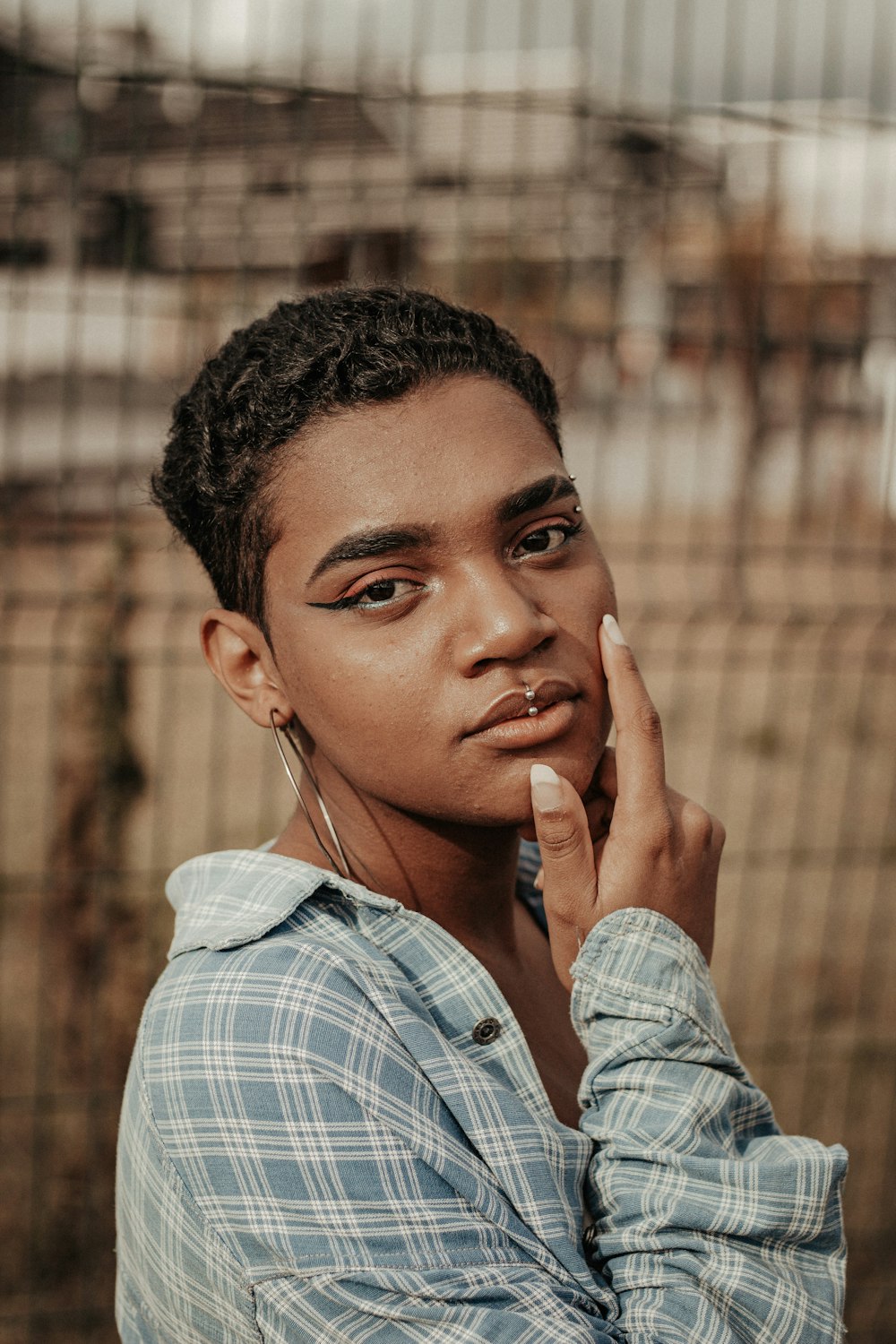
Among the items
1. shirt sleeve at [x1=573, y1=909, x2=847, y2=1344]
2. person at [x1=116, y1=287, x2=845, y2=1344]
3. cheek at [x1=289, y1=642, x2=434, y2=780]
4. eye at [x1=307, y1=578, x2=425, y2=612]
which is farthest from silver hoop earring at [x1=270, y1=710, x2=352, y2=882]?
shirt sleeve at [x1=573, y1=909, x2=847, y2=1344]

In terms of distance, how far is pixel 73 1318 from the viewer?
3.45 meters

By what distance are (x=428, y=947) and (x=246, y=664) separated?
486 mm

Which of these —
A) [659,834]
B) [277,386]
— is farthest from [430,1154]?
[277,386]

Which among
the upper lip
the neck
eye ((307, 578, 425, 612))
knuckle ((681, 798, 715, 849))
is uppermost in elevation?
eye ((307, 578, 425, 612))

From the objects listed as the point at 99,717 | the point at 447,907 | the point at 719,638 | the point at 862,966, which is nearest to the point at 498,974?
the point at 447,907

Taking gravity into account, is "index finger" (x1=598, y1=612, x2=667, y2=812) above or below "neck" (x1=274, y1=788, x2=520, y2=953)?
above

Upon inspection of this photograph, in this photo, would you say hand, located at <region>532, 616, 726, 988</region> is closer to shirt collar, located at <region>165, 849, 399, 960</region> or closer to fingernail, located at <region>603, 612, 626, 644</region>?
fingernail, located at <region>603, 612, 626, 644</region>

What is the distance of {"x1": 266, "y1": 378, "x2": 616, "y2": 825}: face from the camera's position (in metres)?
1.47

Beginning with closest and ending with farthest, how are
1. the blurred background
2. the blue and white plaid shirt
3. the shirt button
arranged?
the blue and white plaid shirt, the shirt button, the blurred background

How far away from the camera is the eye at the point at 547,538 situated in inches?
62.3

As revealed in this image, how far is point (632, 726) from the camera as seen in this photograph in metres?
1.56

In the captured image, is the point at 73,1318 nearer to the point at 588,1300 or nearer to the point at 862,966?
the point at 588,1300

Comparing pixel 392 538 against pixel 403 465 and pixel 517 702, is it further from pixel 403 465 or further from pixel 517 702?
pixel 517 702

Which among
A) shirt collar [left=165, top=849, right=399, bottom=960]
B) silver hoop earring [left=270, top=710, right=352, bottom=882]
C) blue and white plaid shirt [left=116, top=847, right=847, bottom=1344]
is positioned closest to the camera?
blue and white plaid shirt [left=116, top=847, right=847, bottom=1344]
